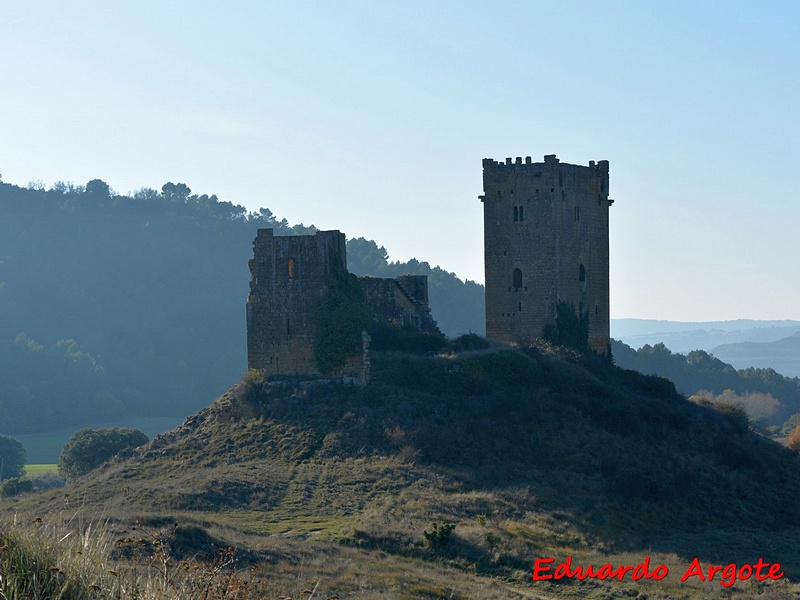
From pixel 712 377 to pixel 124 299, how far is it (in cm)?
6537

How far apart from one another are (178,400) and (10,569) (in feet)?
347

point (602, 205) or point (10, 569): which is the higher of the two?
point (602, 205)

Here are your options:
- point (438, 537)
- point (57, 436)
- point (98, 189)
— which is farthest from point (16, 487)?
point (98, 189)

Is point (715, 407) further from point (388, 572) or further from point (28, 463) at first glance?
point (28, 463)

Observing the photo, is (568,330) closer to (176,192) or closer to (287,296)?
(287,296)

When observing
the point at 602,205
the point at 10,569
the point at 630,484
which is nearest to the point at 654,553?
the point at 630,484

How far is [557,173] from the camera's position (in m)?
41.6

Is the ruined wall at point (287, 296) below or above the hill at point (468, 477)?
above

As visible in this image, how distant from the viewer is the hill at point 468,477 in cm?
2328

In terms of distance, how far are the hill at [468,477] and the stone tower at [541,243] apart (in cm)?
347

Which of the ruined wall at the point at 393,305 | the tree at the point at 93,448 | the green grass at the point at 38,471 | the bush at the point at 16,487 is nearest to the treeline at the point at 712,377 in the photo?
the green grass at the point at 38,471

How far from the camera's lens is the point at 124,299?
421 feet

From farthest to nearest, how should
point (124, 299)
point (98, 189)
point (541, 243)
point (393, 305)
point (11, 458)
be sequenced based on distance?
1. point (98, 189)
2. point (124, 299)
3. point (11, 458)
4. point (541, 243)
5. point (393, 305)

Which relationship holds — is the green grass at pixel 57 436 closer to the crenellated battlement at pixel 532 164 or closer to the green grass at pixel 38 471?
the green grass at pixel 38 471
